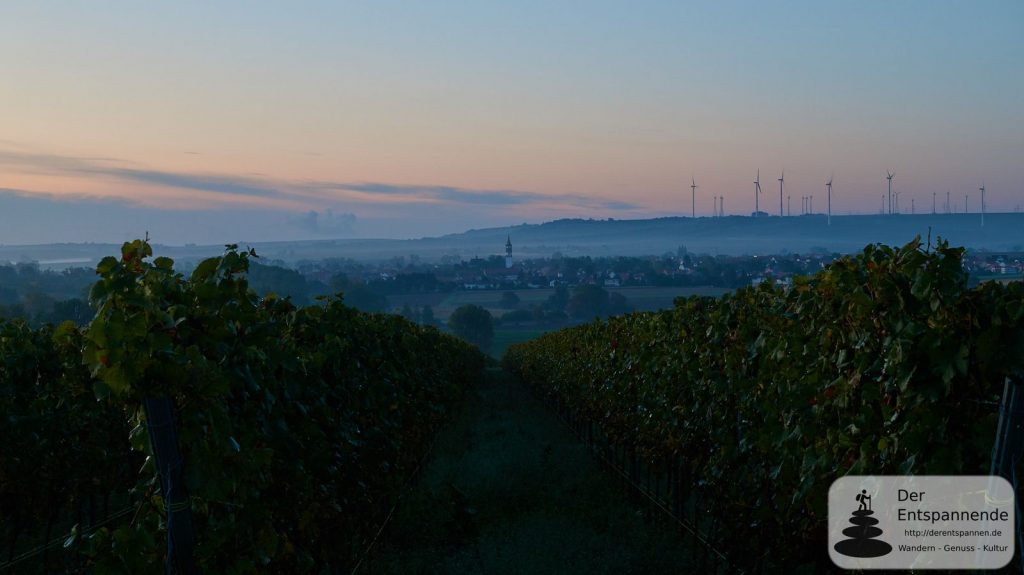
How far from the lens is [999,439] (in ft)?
11.4

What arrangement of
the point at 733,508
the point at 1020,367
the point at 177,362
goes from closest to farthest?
the point at 1020,367
the point at 177,362
the point at 733,508

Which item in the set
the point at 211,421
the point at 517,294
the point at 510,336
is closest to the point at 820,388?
the point at 211,421

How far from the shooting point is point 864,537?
14.5 feet

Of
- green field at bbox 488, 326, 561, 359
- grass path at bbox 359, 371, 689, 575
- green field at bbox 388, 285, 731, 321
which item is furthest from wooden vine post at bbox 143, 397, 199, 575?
green field at bbox 388, 285, 731, 321

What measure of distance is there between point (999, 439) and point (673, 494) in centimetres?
666

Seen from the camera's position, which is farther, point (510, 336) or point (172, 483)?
point (510, 336)

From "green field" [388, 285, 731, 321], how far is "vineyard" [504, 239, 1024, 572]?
70.6 m

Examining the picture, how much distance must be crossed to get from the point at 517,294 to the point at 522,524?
106 meters

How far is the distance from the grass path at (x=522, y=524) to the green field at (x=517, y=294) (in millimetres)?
66823

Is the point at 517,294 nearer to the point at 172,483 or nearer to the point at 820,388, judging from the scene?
the point at 820,388

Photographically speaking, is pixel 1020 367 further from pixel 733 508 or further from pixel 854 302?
pixel 733 508

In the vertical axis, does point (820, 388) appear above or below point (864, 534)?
above

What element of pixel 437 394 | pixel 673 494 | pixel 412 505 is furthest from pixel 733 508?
pixel 437 394

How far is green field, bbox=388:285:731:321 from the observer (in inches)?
3420
